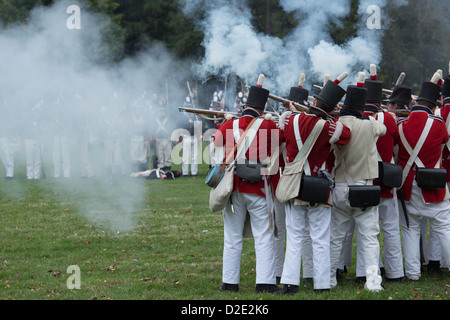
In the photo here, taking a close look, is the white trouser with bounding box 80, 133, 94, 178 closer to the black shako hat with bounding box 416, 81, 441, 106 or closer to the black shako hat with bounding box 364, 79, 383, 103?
the black shako hat with bounding box 364, 79, 383, 103

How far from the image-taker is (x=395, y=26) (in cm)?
1983

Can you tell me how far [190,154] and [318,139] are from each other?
14.3 meters

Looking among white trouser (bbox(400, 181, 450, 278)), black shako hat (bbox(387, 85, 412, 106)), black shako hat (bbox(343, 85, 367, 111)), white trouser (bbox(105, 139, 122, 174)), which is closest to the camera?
black shako hat (bbox(343, 85, 367, 111))

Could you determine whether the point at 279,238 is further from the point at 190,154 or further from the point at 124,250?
the point at 190,154

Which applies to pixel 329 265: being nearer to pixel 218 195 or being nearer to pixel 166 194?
pixel 218 195

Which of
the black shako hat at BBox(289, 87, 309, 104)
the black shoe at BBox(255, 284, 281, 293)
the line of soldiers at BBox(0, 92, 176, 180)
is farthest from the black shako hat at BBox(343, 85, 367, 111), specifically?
the line of soldiers at BBox(0, 92, 176, 180)

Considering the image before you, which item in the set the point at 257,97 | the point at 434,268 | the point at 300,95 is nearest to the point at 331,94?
the point at 257,97

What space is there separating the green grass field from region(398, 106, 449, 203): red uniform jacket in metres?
1.09

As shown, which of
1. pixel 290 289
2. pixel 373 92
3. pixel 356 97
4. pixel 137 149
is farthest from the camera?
pixel 137 149

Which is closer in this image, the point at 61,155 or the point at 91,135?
the point at 91,135

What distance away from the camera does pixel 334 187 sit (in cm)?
729

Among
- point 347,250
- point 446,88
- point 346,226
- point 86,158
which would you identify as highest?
point 446,88

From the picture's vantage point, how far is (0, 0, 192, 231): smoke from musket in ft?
31.4

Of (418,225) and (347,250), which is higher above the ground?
(418,225)
